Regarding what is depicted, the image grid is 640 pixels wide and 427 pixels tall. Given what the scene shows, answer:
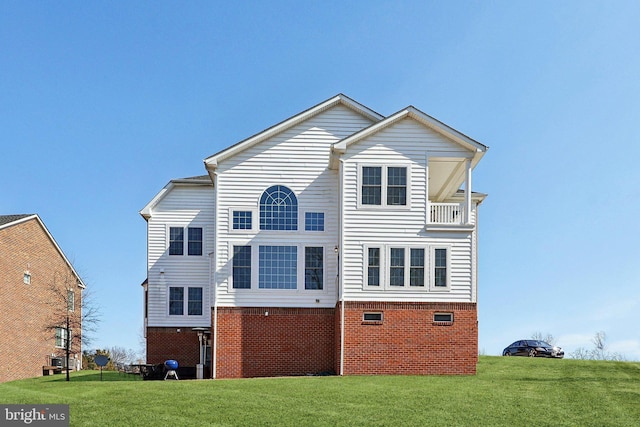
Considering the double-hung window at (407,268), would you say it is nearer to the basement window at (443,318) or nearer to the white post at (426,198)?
the basement window at (443,318)

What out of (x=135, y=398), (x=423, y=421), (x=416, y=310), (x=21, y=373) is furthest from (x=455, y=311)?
(x=21, y=373)

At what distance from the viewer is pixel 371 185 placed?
28.8 metres

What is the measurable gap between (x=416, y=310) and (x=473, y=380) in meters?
3.58

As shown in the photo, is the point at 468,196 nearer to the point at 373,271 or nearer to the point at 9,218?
the point at 373,271

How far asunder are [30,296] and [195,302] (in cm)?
967

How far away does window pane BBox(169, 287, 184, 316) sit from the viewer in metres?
35.7

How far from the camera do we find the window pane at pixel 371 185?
28.8 meters

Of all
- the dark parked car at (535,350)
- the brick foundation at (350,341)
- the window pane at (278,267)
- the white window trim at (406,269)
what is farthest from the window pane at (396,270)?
the dark parked car at (535,350)

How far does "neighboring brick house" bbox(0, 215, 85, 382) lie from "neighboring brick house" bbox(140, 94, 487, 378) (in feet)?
34.0

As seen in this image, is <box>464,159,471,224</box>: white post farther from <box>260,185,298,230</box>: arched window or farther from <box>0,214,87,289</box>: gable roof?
<box>0,214,87,289</box>: gable roof

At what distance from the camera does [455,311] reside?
2836cm

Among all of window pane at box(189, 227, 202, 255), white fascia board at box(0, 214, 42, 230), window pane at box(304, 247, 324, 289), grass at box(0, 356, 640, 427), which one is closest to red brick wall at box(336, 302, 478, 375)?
grass at box(0, 356, 640, 427)

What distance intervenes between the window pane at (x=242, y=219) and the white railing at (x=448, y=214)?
6908 mm

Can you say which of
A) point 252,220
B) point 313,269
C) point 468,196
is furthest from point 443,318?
point 252,220
